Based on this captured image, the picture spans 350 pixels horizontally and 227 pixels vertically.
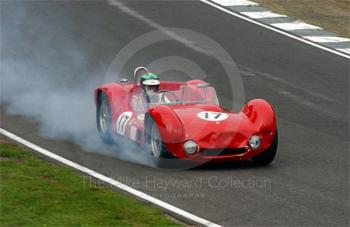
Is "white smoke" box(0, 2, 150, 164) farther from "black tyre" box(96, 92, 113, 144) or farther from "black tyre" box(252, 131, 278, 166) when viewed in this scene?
"black tyre" box(252, 131, 278, 166)

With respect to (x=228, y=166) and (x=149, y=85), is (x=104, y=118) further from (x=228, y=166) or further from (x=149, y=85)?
(x=228, y=166)

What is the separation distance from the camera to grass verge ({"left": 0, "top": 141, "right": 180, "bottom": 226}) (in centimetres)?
1043

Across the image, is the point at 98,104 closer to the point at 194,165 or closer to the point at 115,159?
the point at 115,159

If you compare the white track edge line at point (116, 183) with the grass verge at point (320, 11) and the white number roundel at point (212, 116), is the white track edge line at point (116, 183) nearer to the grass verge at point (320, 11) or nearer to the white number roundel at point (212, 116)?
the white number roundel at point (212, 116)

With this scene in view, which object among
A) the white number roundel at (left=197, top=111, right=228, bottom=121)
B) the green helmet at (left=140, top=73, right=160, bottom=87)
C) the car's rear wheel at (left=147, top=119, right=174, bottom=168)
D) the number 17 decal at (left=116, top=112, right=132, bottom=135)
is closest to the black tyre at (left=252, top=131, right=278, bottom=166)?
the white number roundel at (left=197, top=111, right=228, bottom=121)

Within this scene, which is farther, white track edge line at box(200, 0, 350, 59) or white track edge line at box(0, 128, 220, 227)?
white track edge line at box(200, 0, 350, 59)

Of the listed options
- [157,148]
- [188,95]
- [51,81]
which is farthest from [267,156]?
[51,81]

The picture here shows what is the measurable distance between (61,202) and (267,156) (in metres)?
3.46

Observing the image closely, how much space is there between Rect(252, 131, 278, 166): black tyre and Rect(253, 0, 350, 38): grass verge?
36.0 ft

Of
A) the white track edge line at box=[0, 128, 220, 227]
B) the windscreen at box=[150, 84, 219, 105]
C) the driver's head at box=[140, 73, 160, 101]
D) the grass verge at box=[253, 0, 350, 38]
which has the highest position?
the grass verge at box=[253, 0, 350, 38]

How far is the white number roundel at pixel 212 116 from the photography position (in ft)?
43.8

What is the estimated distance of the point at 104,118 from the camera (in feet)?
50.5

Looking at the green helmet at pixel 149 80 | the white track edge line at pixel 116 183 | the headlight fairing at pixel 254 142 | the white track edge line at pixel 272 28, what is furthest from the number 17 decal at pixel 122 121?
the white track edge line at pixel 272 28

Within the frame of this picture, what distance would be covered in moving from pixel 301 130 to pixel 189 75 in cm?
558
